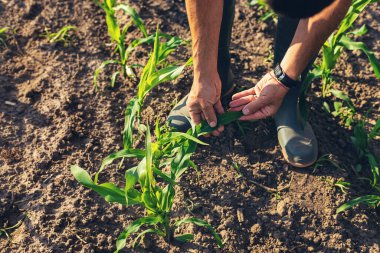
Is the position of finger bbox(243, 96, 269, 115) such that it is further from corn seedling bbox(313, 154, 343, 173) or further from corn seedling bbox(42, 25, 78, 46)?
corn seedling bbox(42, 25, 78, 46)

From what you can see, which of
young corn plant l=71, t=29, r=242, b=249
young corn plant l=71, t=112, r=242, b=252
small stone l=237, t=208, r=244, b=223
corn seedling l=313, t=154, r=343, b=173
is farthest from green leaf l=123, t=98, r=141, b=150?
corn seedling l=313, t=154, r=343, b=173

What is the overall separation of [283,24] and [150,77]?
61 cm

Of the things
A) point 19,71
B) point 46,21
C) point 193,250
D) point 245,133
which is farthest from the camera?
point 46,21

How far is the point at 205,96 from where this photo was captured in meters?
1.62

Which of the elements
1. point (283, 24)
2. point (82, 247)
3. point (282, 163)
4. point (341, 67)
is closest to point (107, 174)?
point (82, 247)

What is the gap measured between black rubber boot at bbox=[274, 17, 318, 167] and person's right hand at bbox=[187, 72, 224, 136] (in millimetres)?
440

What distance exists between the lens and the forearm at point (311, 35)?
59.0 inches

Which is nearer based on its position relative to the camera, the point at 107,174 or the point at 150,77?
the point at 150,77

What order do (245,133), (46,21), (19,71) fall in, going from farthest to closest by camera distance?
(46,21) < (19,71) < (245,133)

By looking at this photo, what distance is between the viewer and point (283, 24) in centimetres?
184

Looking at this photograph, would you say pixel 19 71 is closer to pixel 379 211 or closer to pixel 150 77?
pixel 150 77

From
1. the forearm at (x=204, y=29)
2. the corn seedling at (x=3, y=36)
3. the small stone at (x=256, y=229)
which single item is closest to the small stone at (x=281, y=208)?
the small stone at (x=256, y=229)

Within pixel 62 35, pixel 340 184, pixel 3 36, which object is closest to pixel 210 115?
pixel 340 184

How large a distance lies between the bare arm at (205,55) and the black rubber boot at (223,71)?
26 centimetres
